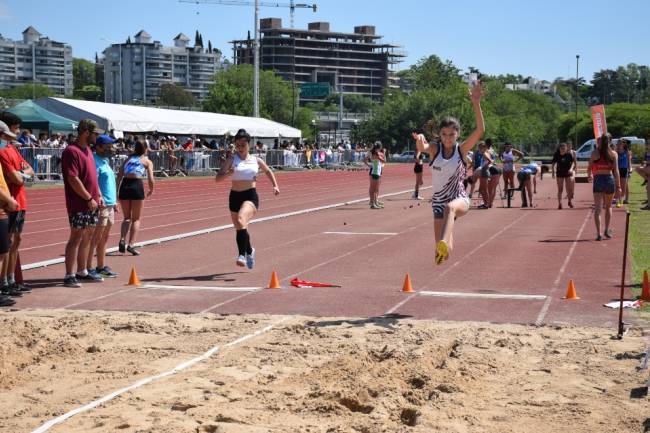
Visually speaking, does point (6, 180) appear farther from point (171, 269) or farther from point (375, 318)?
point (375, 318)

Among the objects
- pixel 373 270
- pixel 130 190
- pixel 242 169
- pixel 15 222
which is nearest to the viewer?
pixel 15 222

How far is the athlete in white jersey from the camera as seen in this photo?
9.54 metres

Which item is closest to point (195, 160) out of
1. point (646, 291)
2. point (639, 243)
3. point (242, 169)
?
point (639, 243)

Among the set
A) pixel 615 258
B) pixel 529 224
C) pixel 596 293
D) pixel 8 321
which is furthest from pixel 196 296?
pixel 529 224

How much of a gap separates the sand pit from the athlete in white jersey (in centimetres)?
136

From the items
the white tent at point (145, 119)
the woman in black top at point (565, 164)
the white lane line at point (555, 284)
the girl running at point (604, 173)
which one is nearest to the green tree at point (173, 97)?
the white tent at point (145, 119)

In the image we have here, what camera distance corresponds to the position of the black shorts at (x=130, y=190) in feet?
45.4

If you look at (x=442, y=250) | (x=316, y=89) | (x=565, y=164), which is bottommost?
(x=442, y=250)

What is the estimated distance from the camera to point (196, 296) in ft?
34.4

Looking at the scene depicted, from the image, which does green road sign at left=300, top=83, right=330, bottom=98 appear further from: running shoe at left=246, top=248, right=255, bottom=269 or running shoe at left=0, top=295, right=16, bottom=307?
running shoe at left=0, top=295, right=16, bottom=307

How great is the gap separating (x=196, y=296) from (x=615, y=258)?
22.5 ft

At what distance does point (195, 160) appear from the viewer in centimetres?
4281

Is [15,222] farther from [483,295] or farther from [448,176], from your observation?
[483,295]

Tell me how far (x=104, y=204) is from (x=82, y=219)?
1004mm
